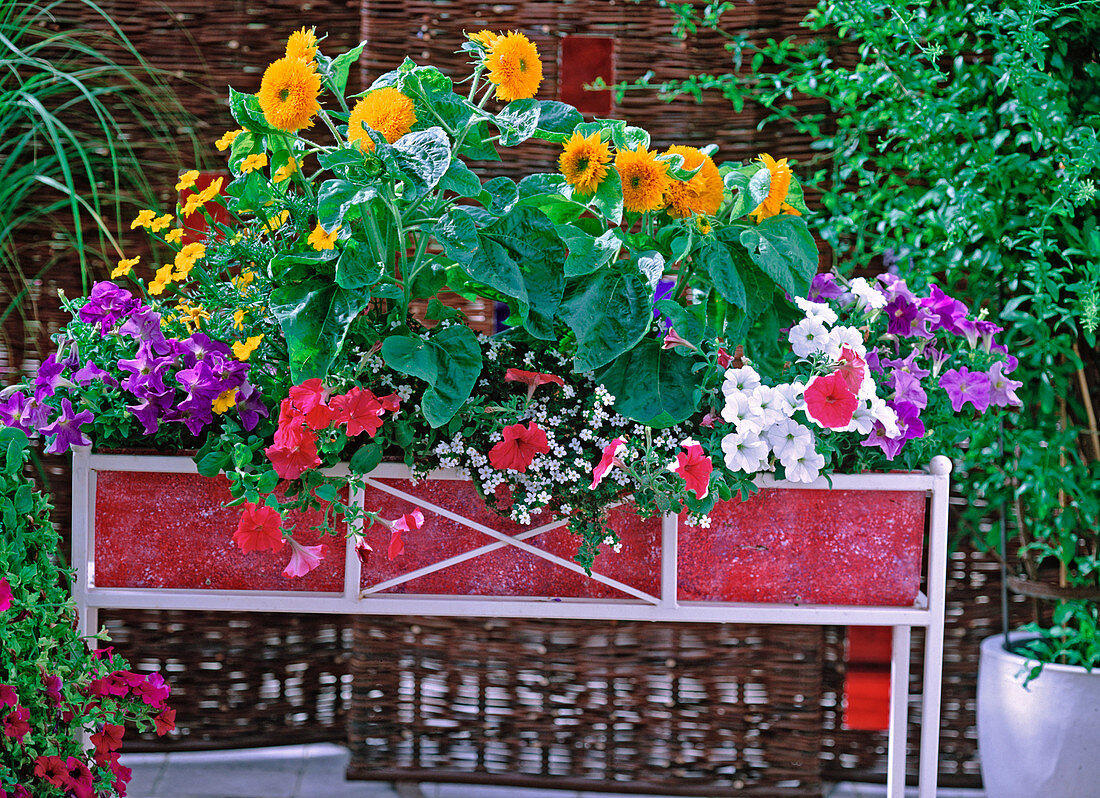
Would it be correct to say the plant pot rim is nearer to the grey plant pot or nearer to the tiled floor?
the grey plant pot

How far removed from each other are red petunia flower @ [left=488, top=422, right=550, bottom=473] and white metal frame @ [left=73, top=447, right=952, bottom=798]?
118 millimetres

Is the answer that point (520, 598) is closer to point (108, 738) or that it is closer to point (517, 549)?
point (517, 549)

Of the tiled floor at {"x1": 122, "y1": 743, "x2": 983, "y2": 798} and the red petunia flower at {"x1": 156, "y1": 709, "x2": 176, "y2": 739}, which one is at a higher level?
the red petunia flower at {"x1": 156, "y1": 709, "x2": 176, "y2": 739}

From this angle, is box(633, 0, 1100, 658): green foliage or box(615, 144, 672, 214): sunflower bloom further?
box(633, 0, 1100, 658): green foliage

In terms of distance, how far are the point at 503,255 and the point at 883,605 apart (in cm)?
70

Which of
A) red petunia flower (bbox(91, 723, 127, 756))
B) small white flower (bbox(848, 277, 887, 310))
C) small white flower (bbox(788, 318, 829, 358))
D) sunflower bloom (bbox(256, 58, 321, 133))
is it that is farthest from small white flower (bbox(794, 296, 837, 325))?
red petunia flower (bbox(91, 723, 127, 756))

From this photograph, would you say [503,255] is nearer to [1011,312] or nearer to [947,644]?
[1011,312]

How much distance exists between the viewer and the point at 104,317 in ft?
4.31

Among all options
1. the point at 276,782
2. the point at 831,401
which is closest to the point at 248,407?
the point at 831,401

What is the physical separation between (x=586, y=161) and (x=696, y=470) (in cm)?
39

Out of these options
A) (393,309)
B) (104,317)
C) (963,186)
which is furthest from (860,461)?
(104,317)

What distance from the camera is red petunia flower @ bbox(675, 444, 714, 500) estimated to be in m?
1.10

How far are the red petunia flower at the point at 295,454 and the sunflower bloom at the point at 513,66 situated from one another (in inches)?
18.6

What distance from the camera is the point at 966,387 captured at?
1280mm
